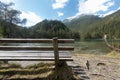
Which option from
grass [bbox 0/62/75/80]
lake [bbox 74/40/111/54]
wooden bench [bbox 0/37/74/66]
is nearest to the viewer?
grass [bbox 0/62/75/80]

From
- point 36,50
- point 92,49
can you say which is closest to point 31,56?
point 36,50

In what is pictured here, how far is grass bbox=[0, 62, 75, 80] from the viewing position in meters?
7.28

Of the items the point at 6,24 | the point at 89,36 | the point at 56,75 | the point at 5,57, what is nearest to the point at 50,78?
the point at 56,75

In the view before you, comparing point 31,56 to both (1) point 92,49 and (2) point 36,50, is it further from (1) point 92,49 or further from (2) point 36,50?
(1) point 92,49

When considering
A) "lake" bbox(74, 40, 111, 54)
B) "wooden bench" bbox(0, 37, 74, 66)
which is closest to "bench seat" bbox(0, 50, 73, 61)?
"wooden bench" bbox(0, 37, 74, 66)

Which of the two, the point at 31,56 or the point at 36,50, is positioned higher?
the point at 36,50

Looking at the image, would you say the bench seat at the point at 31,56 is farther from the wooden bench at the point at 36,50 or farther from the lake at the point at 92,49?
the lake at the point at 92,49

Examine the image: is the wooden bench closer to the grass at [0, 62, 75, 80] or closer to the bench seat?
the bench seat

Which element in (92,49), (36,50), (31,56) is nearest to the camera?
(36,50)

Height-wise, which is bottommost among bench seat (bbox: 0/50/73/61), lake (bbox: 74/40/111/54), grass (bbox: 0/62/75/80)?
lake (bbox: 74/40/111/54)

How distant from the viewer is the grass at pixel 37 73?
23.9ft

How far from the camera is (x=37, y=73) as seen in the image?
7.72 metres

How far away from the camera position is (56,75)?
Answer: 732cm

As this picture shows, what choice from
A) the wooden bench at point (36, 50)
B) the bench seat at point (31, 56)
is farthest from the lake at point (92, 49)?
the wooden bench at point (36, 50)
